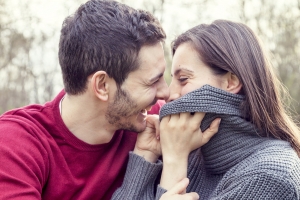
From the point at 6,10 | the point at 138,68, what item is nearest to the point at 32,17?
the point at 6,10

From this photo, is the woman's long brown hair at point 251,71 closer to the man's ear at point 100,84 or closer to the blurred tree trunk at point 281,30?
the man's ear at point 100,84

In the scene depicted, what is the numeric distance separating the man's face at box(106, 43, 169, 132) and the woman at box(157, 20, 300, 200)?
0.39 ft

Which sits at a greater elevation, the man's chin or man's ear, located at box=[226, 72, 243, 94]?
man's ear, located at box=[226, 72, 243, 94]

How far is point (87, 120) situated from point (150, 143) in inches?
16.3

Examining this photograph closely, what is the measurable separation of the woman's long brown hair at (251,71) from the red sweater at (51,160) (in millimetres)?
830

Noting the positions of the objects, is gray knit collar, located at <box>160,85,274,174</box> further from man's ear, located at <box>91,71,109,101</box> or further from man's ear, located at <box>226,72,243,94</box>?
man's ear, located at <box>91,71,109,101</box>

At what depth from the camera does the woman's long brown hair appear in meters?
2.64

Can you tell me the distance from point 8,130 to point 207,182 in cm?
120

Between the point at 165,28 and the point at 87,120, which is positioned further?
the point at 165,28

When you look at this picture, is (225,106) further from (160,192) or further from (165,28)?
(165,28)

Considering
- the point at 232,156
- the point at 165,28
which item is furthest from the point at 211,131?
the point at 165,28

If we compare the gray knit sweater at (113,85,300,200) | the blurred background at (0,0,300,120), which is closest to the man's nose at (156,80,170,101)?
the gray knit sweater at (113,85,300,200)

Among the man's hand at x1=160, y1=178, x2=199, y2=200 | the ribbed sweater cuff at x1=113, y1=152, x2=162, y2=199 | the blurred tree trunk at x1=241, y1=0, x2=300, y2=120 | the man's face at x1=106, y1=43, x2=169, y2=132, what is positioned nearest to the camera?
the man's hand at x1=160, y1=178, x2=199, y2=200

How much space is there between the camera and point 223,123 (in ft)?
8.77
